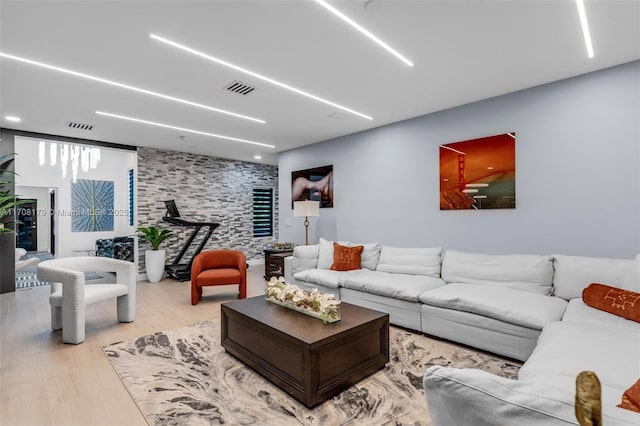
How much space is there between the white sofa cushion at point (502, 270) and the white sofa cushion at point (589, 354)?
97cm

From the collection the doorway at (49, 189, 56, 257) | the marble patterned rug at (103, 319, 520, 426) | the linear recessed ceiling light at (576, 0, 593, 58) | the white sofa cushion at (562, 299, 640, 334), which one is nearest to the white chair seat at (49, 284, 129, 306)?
the marble patterned rug at (103, 319, 520, 426)

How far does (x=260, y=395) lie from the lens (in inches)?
88.4

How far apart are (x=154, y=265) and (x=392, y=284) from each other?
4.73m

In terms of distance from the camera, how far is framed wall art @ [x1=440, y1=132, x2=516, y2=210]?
12.1 ft

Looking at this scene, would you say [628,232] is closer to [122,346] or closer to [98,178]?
[122,346]

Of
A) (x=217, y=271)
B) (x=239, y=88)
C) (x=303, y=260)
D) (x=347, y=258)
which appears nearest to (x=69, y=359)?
(x=217, y=271)

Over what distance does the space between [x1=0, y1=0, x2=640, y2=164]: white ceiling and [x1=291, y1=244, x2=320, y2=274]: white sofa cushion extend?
2049 mm

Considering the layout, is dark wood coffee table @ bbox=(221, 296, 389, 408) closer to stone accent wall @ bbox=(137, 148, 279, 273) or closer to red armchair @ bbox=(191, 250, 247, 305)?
red armchair @ bbox=(191, 250, 247, 305)

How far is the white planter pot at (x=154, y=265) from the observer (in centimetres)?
610

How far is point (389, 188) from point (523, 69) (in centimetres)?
224

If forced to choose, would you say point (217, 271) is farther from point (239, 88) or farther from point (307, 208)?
point (239, 88)

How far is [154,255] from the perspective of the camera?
6133mm

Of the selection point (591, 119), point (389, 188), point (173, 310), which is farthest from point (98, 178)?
point (591, 119)

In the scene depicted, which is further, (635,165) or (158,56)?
(635,165)
